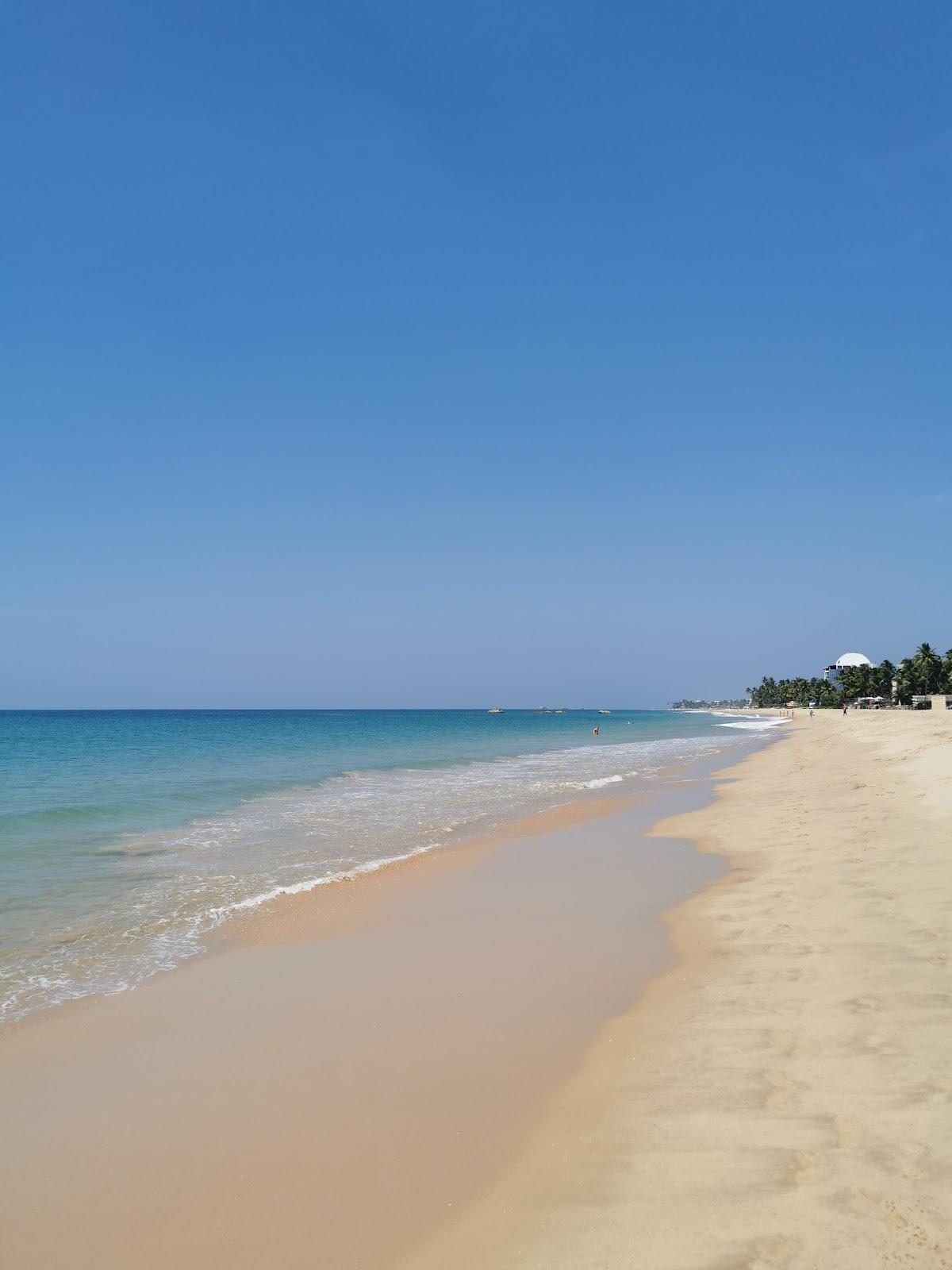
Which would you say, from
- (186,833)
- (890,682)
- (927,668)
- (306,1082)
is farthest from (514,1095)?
(890,682)

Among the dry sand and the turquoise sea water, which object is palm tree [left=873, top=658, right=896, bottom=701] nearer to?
the turquoise sea water

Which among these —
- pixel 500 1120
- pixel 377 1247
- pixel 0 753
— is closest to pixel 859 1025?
pixel 500 1120

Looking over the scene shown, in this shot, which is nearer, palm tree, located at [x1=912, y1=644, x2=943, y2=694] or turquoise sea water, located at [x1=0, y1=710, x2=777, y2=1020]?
turquoise sea water, located at [x1=0, y1=710, x2=777, y2=1020]

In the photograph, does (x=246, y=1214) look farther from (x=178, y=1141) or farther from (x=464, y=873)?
(x=464, y=873)

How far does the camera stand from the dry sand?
3.57 meters

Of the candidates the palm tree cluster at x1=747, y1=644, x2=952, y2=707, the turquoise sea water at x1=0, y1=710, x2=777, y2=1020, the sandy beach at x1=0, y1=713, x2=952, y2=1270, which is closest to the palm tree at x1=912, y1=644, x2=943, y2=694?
the palm tree cluster at x1=747, y1=644, x2=952, y2=707

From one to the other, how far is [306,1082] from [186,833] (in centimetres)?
1362

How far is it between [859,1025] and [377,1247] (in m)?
3.86

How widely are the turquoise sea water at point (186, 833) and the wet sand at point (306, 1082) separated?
124 centimetres

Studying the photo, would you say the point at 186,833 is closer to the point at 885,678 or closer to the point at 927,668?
the point at 927,668

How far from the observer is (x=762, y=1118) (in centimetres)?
452

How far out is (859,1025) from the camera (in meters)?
5.63

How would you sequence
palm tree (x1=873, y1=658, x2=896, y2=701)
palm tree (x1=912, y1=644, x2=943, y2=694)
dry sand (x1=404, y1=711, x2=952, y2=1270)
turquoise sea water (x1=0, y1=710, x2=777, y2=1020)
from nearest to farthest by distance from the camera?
dry sand (x1=404, y1=711, x2=952, y2=1270) → turquoise sea water (x1=0, y1=710, x2=777, y2=1020) → palm tree (x1=912, y1=644, x2=943, y2=694) → palm tree (x1=873, y1=658, x2=896, y2=701)

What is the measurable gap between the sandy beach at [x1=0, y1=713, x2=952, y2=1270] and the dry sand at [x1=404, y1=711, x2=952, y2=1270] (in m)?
0.02
